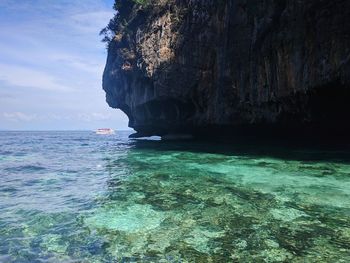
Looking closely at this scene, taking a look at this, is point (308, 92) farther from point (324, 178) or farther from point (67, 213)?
point (67, 213)

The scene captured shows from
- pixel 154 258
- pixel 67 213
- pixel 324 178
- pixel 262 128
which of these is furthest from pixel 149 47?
pixel 154 258

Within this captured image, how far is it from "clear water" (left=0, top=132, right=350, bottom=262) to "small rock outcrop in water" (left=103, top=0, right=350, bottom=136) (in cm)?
527

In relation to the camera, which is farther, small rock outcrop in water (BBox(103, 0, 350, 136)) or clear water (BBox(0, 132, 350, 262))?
small rock outcrop in water (BBox(103, 0, 350, 136))

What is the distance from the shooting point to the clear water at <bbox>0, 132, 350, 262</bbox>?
516cm

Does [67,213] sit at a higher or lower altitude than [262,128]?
lower

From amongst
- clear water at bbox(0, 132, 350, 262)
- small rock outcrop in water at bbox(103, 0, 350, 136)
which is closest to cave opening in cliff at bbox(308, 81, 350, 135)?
small rock outcrop in water at bbox(103, 0, 350, 136)

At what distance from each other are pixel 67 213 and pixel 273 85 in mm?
14081

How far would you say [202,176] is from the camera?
1217 centimetres

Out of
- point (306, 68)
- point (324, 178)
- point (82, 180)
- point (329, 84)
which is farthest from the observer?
point (306, 68)

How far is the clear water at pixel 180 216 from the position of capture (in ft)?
16.9

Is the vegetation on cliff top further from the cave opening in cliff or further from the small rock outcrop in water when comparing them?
the cave opening in cliff

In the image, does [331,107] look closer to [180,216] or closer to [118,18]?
[180,216]

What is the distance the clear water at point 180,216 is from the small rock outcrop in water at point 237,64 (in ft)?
17.3

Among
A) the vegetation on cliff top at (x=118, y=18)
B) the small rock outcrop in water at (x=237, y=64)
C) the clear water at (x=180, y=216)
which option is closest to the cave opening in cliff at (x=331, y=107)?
the small rock outcrop in water at (x=237, y=64)
